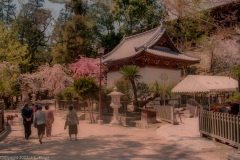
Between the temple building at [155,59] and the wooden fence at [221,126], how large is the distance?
36.7ft

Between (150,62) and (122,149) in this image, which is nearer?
(122,149)

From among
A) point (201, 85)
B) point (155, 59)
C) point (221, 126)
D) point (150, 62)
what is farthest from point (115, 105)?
point (155, 59)

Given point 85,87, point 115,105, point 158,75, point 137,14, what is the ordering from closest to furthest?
point 115,105, point 85,87, point 158,75, point 137,14

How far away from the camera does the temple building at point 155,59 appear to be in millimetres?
19922

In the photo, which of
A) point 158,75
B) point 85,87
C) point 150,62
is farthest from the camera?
point 158,75

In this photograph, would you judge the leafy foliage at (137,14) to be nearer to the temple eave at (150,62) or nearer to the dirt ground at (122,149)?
the temple eave at (150,62)

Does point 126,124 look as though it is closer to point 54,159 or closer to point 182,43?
point 54,159

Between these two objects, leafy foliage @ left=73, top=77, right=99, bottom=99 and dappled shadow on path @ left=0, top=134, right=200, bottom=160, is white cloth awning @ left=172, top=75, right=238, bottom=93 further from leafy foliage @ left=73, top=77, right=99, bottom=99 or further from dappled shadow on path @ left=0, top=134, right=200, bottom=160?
leafy foliage @ left=73, top=77, right=99, bottom=99

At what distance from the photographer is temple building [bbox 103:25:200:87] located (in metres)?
19.9

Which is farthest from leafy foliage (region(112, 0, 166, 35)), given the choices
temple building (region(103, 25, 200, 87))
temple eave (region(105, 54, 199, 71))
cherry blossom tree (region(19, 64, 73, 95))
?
cherry blossom tree (region(19, 64, 73, 95))

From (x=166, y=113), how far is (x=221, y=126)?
18.1 feet

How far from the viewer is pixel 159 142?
8.15m

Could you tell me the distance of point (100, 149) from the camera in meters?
6.93

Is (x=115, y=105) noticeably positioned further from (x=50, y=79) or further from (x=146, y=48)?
(x=50, y=79)
